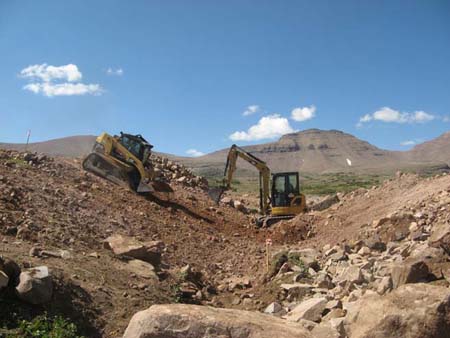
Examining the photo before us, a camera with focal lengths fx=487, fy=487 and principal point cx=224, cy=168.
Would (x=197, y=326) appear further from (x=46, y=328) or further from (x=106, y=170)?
(x=106, y=170)

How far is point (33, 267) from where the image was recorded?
711 cm

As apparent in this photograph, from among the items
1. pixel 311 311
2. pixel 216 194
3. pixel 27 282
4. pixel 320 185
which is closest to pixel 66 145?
pixel 320 185

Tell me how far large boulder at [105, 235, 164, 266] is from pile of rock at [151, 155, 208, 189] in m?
11.8

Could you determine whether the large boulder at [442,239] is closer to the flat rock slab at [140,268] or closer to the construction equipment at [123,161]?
the flat rock slab at [140,268]

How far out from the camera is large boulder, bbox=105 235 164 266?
9781 mm

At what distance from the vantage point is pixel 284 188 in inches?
748

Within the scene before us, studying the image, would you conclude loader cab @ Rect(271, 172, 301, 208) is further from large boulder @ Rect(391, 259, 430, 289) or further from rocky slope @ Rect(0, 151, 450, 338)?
large boulder @ Rect(391, 259, 430, 289)

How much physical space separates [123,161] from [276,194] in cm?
598

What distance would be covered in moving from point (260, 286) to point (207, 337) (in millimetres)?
6053

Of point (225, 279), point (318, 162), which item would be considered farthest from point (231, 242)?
point (318, 162)

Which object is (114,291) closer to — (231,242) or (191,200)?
(231,242)

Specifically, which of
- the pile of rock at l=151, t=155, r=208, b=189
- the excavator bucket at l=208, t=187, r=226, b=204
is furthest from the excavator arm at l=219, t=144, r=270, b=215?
the pile of rock at l=151, t=155, r=208, b=189

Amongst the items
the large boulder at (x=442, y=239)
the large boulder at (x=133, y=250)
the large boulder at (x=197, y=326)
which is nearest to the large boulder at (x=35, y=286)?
the large boulder at (x=197, y=326)

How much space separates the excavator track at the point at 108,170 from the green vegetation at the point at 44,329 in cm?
1149
